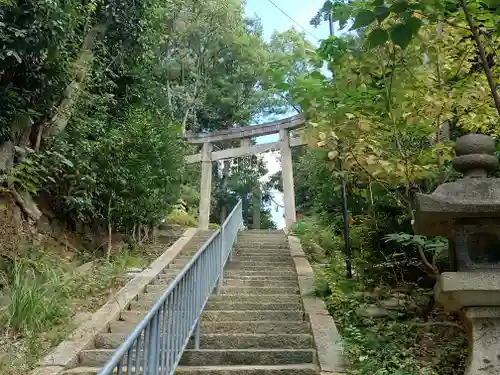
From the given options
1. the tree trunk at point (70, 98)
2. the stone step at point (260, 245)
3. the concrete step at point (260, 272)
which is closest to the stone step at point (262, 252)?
the stone step at point (260, 245)

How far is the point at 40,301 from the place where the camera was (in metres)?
4.51

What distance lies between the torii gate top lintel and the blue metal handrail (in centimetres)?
803

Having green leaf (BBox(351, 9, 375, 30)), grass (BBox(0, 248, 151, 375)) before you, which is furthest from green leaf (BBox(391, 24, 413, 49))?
grass (BBox(0, 248, 151, 375))

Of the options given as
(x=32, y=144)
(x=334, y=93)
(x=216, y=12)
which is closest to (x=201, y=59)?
(x=216, y=12)

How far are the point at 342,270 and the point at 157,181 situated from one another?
153 inches

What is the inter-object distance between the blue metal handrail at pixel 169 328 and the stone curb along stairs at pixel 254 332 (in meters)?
0.38

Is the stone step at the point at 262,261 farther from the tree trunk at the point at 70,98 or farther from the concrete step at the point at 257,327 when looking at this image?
the tree trunk at the point at 70,98

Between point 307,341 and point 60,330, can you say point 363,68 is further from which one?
point 60,330

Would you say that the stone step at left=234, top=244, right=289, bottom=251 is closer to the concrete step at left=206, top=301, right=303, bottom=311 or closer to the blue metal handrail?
the concrete step at left=206, top=301, right=303, bottom=311

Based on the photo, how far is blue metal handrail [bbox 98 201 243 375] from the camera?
92.9 inches

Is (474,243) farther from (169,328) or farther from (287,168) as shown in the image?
(287,168)

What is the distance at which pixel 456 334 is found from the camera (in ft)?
13.9

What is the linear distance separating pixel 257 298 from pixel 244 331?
37.4 inches

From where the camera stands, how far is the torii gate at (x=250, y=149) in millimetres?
12656
